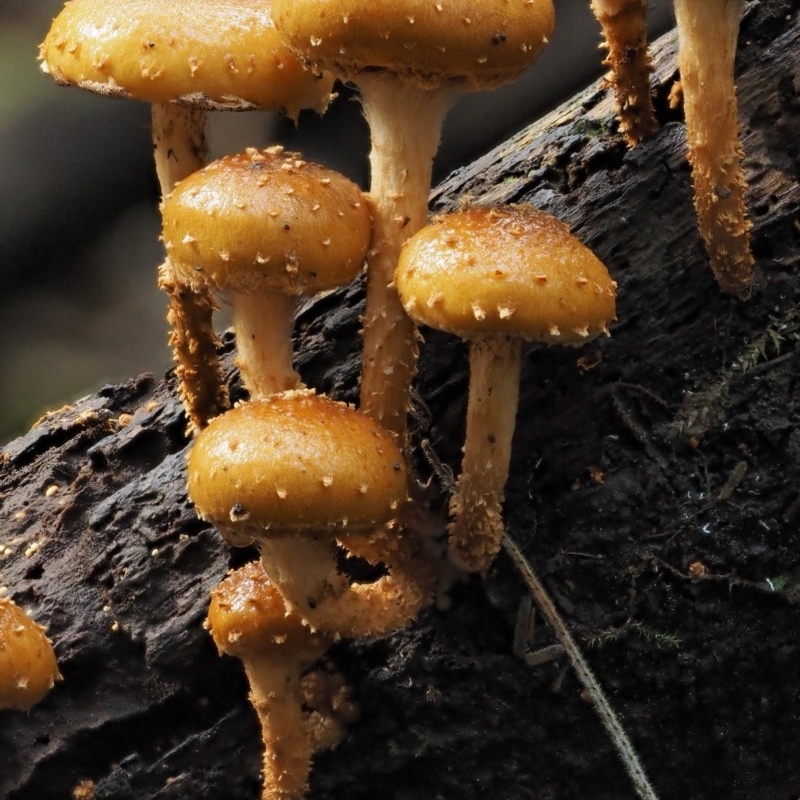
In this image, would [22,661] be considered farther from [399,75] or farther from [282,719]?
[399,75]

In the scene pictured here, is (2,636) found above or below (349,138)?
below

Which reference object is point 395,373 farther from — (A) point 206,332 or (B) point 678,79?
(B) point 678,79

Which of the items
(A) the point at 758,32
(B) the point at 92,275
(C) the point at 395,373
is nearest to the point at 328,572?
(C) the point at 395,373

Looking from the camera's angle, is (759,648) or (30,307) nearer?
(759,648)

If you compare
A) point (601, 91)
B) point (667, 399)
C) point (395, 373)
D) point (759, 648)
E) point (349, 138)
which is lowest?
point (759, 648)

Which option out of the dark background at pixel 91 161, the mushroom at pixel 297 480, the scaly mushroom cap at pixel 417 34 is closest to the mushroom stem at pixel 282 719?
the mushroom at pixel 297 480

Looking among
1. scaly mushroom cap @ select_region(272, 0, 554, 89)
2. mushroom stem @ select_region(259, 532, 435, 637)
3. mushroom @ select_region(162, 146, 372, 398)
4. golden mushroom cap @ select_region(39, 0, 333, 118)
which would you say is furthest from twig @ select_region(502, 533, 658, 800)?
golden mushroom cap @ select_region(39, 0, 333, 118)

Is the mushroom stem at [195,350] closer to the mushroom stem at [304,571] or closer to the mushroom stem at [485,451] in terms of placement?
the mushroom stem at [304,571]
